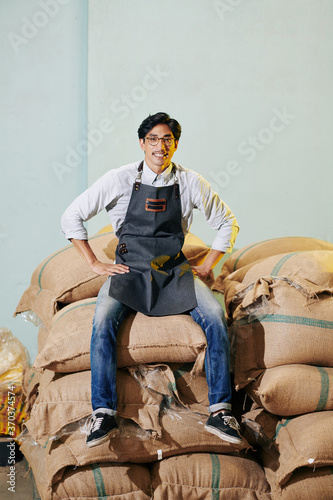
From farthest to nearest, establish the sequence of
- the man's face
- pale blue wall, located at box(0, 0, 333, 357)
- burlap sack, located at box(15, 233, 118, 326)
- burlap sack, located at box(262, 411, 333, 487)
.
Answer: pale blue wall, located at box(0, 0, 333, 357) < burlap sack, located at box(15, 233, 118, 326) < the man's face < burlap sack, located at box(262, 411, 333, 487)

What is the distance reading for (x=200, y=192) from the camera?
8.25 feet

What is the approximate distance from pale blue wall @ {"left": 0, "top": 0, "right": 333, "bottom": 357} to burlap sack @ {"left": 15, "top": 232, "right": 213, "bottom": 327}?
799 mm

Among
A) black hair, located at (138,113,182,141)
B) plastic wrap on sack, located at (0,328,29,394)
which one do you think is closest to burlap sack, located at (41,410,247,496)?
plastic wrap on sack, located at (0,328,29,394)

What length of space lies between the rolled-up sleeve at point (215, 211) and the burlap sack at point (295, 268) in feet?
0.66

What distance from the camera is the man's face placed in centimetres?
238

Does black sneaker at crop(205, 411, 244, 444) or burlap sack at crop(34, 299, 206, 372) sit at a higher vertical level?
burlap sack at crop(34, 299, 206, 372)

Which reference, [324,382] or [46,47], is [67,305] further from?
[46,47]

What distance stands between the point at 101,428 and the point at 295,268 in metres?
1.17

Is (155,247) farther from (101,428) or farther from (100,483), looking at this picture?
(100,483)

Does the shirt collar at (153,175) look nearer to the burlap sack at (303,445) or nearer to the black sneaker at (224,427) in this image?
the black sneaker at (224,427)

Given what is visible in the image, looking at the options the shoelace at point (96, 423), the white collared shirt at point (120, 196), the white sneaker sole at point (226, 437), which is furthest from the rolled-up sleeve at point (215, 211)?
the shoelace at point (96, 423)

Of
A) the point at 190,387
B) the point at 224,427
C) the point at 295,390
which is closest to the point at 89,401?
the point at 190,387

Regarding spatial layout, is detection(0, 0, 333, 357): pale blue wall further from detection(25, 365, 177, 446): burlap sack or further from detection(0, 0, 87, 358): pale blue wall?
detection(25, 365, 177, 446): burlap sack

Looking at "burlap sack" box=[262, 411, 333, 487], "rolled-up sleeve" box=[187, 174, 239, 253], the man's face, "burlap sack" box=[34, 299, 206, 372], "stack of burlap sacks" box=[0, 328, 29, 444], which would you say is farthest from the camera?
"stack of burlap sacks" box=[0, 328, 29, 444]
